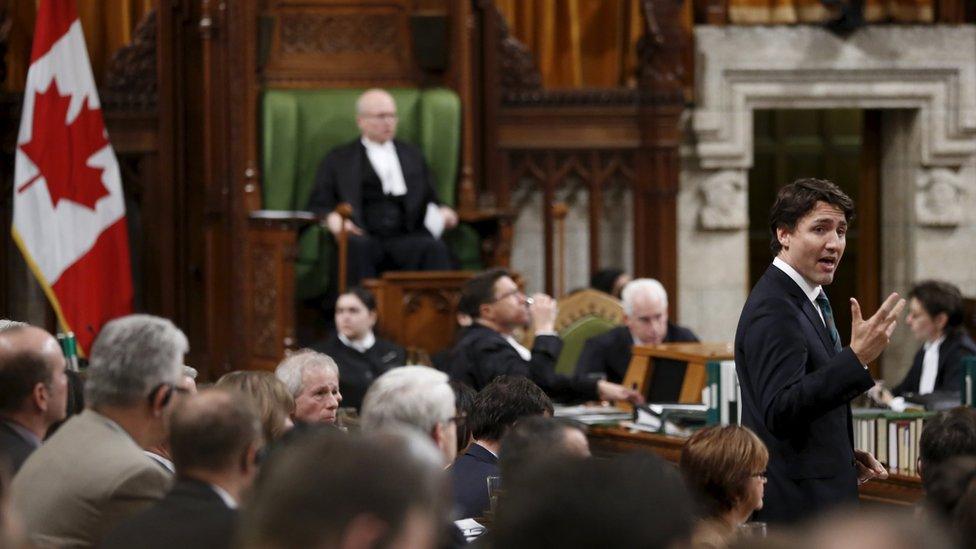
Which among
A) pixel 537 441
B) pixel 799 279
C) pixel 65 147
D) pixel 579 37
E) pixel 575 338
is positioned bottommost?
pixel 575 338

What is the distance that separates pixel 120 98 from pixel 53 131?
0.64 m

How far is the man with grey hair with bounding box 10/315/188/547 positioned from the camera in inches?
122

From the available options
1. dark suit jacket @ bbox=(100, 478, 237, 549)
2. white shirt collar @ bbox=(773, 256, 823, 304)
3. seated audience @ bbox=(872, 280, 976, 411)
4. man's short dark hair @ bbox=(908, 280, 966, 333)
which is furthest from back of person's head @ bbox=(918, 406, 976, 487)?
man's short dark hair @ bbox=(908, 280, 966, 333)

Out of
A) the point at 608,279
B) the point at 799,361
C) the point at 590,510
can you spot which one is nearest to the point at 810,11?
the point at 608,279

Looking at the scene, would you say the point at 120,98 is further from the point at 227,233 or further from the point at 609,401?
the point at 609,401

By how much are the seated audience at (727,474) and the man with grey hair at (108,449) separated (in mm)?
Answer: 1042

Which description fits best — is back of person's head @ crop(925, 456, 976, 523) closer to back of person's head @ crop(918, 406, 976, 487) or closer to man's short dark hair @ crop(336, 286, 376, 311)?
back of person's head @ crop(918, 406, 976, 487)

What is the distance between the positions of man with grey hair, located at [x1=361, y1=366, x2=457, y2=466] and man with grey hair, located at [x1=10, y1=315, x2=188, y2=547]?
39 centimetres

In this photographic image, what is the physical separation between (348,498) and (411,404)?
60.9 inches

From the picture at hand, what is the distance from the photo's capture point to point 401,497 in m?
1.97

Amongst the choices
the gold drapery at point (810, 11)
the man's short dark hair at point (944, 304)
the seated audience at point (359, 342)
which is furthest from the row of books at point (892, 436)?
the gold drapery at point (810, 11)

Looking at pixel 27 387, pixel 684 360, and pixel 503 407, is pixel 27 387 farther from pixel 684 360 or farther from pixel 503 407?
pixel 684 360

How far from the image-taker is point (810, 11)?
32.7 feet

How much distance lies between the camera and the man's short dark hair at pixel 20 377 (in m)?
3.47
